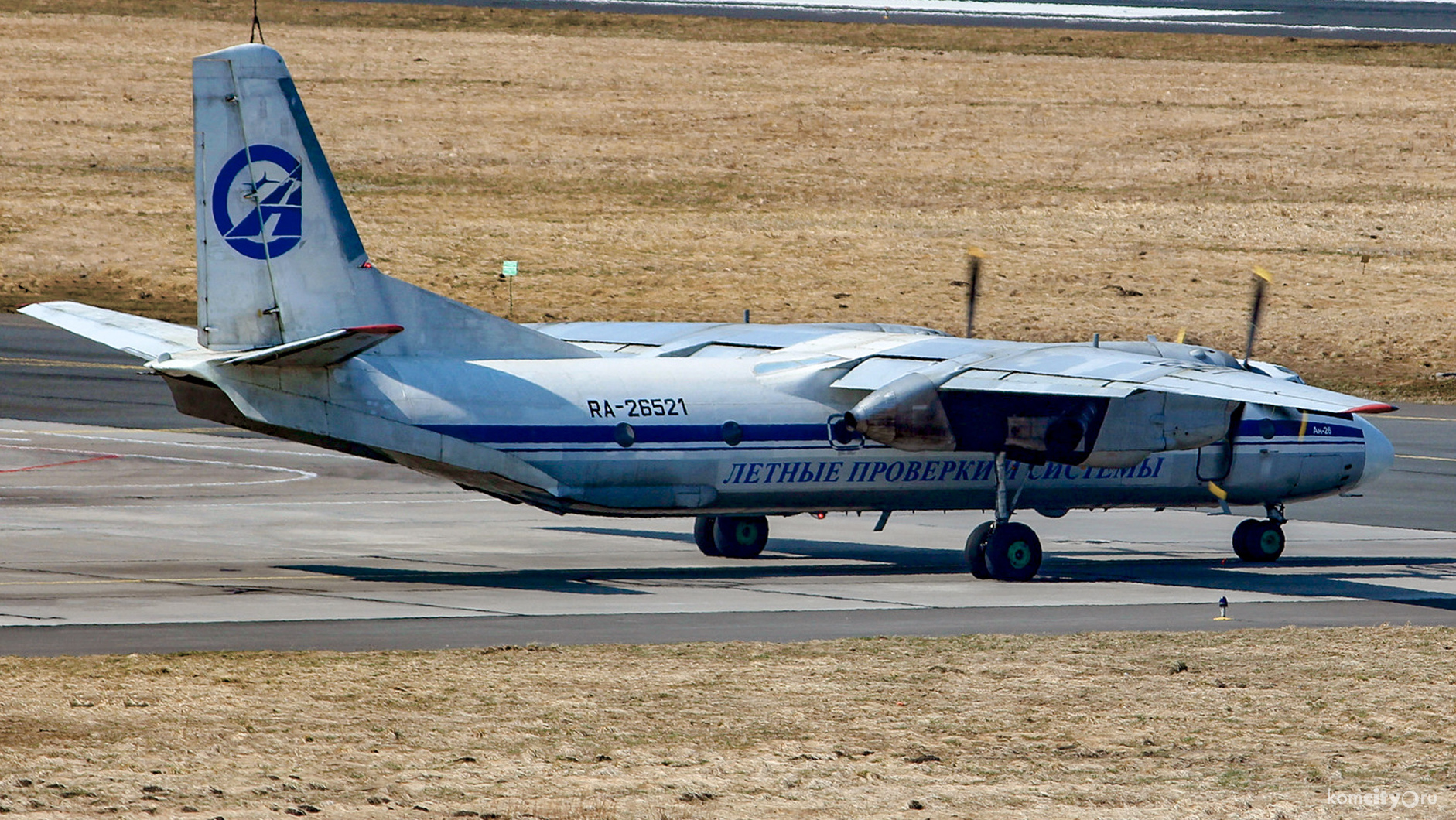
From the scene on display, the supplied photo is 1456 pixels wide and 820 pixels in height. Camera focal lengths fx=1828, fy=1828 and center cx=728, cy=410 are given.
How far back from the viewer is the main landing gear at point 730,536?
30234 mm

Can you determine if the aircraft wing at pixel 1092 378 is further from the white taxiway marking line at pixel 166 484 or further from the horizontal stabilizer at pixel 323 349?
the white taxiway marking line at pixel 166 484

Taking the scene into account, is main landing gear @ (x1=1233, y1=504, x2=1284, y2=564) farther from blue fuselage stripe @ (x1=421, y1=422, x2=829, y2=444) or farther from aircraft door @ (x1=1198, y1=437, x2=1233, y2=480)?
blue fuselage stripe @ (x1=421, y1=422, x2=829, y2=444)

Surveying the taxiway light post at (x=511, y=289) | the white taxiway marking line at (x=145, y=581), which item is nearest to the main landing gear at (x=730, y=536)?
the white taxiway marking line at (x=145, y=581)

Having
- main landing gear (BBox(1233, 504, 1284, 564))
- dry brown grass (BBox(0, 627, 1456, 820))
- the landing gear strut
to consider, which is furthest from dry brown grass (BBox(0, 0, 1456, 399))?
dry brown grass (BBox(0, 627, 1456, 820))

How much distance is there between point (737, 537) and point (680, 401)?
3.63 metres

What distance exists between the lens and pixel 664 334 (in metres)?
33.0

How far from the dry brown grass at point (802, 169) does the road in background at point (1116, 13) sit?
994 mm

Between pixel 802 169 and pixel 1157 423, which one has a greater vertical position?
pixel 802 169

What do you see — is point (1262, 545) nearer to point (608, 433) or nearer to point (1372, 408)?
point (1372, 408)

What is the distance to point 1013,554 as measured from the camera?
91.6 feet

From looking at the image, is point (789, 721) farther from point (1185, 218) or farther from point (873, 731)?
point (1185, 218)

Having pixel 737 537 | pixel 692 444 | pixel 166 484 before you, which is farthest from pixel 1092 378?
pixel 166 484

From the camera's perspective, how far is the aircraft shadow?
88.3ft

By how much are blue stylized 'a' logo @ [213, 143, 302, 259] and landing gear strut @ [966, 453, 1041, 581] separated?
11.2 m
